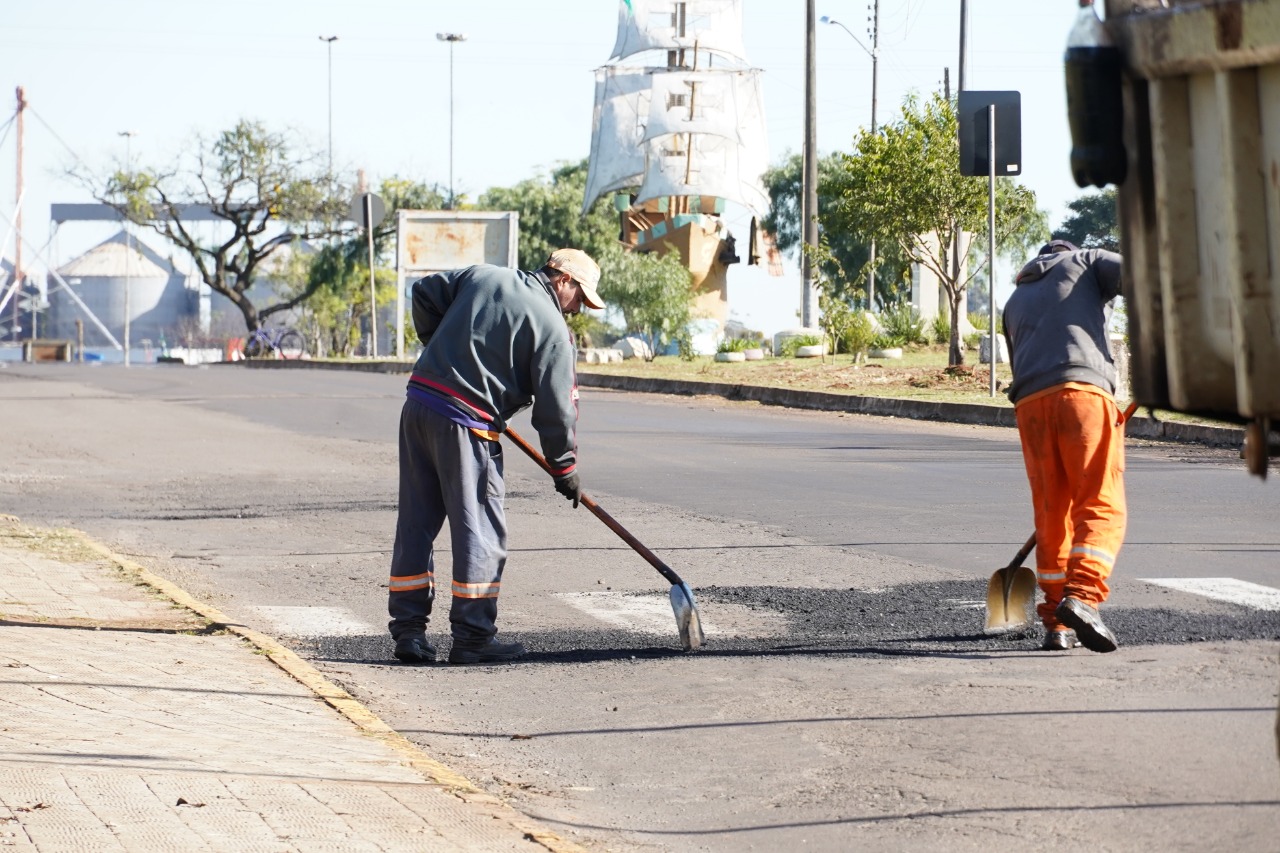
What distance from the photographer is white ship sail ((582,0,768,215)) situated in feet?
248

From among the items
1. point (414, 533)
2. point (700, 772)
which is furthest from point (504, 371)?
point (700, 772)

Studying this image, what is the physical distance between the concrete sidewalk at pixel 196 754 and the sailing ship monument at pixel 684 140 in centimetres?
6682

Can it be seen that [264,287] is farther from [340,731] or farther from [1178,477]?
[340,731]

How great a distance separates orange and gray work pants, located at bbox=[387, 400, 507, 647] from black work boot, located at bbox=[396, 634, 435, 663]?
25 millimetres

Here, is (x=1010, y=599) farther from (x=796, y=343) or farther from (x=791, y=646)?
(x=796, y=343)

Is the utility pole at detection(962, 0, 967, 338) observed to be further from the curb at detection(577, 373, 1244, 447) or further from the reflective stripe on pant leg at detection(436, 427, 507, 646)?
the reflective stripe on pant leg at detection(436, 427, 507, 646)

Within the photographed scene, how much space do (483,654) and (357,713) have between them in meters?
1.29

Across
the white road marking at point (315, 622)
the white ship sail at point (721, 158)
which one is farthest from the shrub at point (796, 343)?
the white ship sail at point (721, 158)

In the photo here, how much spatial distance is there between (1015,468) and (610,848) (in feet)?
35.7

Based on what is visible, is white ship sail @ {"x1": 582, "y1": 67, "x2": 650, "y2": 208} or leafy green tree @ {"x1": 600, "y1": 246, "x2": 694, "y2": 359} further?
white ship sail @ {"x1": 582, "y1": 67, "x2": 650, "y2": 208}

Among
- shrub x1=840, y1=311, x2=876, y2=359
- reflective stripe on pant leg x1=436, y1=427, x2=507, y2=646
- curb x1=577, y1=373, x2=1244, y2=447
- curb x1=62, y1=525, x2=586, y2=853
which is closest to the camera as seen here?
curb x1=62, y1=525, x2=586, y2=853

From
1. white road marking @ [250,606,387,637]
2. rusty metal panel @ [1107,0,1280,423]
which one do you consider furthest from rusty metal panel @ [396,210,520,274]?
rusty metal panel @ [1107,0,1280,423]

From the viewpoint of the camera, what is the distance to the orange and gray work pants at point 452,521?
6.93m

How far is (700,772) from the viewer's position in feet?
17.0
